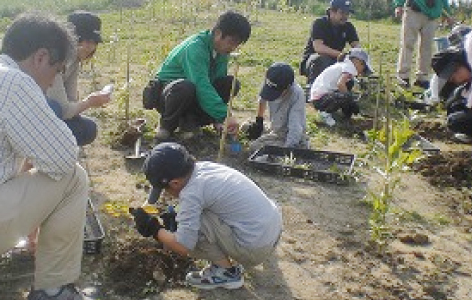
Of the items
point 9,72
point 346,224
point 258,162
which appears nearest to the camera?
point 9,72

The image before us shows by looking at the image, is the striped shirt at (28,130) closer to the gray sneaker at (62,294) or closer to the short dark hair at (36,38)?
the short dark hair at (36,38)

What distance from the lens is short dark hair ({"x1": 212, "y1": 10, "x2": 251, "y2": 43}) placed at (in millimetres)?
4891

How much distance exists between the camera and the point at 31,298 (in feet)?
9.68

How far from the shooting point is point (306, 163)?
5195 mm

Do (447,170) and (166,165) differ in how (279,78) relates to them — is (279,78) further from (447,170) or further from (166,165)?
→ (166,165)

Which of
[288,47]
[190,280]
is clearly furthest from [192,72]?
[288,47]

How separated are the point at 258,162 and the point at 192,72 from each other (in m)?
0.98

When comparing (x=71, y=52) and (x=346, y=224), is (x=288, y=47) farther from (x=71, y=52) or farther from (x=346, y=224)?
(x=71, y=52)

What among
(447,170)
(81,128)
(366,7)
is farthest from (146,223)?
(366,7)

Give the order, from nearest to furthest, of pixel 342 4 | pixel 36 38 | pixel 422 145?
pixel 36 38, pixel 422 145, pixel 342 4

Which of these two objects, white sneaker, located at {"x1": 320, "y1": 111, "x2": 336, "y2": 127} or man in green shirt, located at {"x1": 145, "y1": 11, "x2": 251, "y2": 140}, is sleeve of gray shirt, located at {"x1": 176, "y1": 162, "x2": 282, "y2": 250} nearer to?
man in green shirt, located at {"x1": 145, "y1": 11, "x2": 251, "y2": 140}

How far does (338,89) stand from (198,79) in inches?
75.5

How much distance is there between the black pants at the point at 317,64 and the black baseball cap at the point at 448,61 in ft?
4.79

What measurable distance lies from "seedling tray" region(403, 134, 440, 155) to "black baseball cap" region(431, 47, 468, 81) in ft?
2.55
